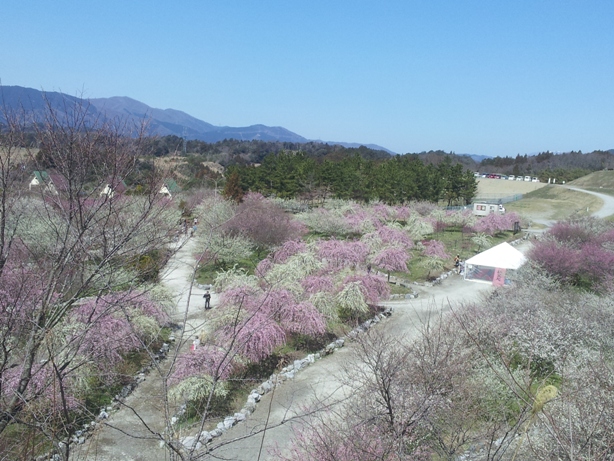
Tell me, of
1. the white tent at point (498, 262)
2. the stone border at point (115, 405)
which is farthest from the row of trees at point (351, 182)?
the stone border at point (115, 405)

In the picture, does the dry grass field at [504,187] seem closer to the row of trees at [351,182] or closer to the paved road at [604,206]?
the paved road at [604,206]

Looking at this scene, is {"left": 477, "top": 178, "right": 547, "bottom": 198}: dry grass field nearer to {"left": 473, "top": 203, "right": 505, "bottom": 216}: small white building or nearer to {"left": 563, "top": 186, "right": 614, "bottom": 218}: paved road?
Answer: {"left": 563, "top": 186, "right": 614, "bottom": 218}: paved road

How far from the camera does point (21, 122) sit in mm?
5027

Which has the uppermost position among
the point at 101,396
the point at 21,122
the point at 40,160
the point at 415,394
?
the point at 21,122

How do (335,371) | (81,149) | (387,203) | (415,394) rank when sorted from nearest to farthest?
(81,149)
(415,394)
(335,371)
(387,203)

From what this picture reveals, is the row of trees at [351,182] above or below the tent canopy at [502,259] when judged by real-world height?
above

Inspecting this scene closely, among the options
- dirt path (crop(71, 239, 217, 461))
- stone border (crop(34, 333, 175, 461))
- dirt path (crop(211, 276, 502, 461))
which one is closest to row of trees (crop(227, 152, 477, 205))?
dirt path (crop(211, 276, 502, 461))

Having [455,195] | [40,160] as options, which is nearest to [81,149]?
[40,160]

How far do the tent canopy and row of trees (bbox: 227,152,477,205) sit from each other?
19.8 meters

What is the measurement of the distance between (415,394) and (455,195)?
39.4 metres

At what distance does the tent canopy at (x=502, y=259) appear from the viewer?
19750 mm

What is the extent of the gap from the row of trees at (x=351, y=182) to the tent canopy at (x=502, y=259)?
19761 millimetres

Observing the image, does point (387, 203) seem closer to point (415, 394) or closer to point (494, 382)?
point (494, 382)

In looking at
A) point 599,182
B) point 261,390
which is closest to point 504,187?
point 599,182
